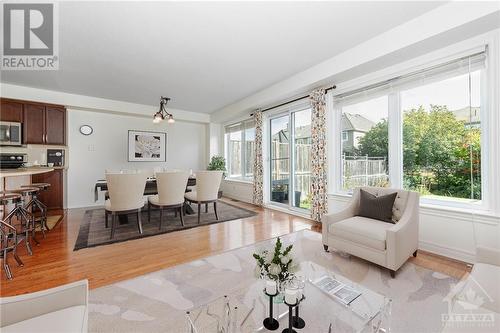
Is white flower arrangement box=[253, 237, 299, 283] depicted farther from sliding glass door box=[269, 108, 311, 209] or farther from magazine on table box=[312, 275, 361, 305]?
sliding glass door box=[269, 108, 311, 209]

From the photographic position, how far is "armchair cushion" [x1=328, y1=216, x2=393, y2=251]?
227cm

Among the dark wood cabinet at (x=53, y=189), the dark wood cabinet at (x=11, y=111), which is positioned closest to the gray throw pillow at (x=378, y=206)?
the dark wood cabinet at (x=53, y=189)

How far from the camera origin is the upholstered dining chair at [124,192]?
3207mm

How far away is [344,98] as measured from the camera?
3.80 m

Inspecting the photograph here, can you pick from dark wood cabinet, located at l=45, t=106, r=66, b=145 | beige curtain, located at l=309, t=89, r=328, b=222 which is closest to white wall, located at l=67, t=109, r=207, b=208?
dark wood cabinet, located at l=45, t=106, r=66, b=145

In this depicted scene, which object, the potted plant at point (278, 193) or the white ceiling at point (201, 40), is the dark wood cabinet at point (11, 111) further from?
the potted plant at point (278, 193)

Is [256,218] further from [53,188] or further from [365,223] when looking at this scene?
[53,188]

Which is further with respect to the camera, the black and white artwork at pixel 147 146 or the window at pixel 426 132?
the black and white artwork at pixel 147 146

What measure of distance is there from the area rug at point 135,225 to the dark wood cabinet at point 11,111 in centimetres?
238

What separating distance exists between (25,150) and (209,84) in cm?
427

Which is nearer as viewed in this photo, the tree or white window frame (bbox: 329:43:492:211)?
white window frame (bbox: 329:43:492:211)

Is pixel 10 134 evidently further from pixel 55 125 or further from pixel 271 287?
pixel 271 287

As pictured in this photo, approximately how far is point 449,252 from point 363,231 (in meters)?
1.22

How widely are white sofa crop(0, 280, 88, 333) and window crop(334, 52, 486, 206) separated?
3.71 m
